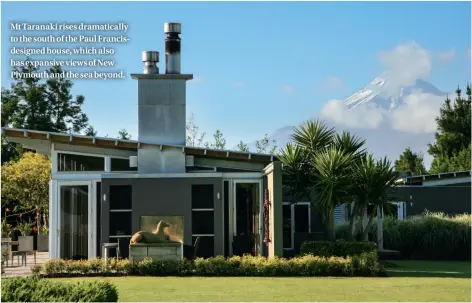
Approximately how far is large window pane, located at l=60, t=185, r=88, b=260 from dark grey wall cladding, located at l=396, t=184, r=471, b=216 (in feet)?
39.0

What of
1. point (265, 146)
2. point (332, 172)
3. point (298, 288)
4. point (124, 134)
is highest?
point (124, 134)

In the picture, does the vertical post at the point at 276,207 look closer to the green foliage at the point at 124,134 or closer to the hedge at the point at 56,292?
the hedge at the point at 56,292

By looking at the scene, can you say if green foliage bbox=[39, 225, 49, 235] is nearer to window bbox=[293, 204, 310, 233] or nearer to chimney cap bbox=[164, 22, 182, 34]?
chimney cap bbox=[164, 22, 182, 34]

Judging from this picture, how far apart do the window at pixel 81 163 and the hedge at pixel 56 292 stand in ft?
34.0

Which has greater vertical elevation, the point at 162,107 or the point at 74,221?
the point at 162,107

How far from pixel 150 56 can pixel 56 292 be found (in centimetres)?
1348

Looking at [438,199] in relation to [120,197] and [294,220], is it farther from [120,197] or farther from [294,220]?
[120,197]

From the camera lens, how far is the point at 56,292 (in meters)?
10.2

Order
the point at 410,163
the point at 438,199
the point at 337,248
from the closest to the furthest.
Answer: the point at 337,248
the point at 438,199
the point at 410,163

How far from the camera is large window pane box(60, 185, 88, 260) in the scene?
20.9 meters

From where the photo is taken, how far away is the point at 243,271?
57.4ft

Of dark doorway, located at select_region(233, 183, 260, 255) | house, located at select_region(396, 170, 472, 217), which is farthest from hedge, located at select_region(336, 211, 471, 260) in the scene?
house, located at select_region(396, 170, 472, 217)

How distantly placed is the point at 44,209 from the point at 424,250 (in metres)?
15.5

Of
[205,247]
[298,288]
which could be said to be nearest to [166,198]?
[205,247]
